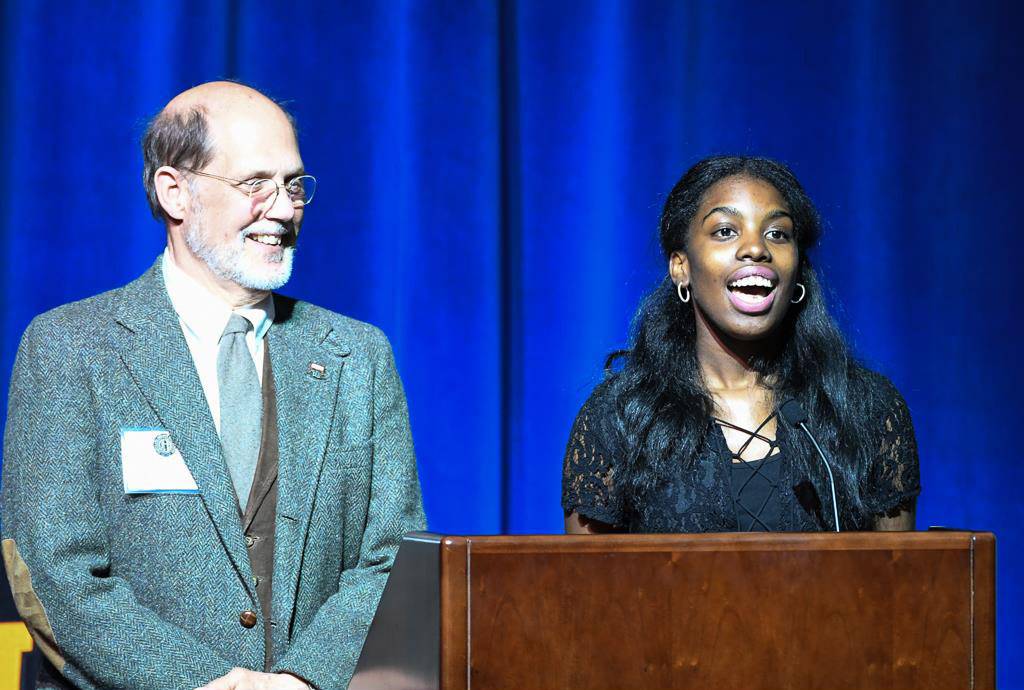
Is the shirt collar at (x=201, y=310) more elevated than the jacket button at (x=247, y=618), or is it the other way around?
the shirt collar at (x=201, y=310)

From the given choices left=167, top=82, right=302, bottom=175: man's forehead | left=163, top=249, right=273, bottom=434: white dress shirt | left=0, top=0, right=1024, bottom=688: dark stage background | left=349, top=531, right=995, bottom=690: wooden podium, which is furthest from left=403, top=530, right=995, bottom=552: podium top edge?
left=0, top=0, right=1024, bottom=688: dark stage background

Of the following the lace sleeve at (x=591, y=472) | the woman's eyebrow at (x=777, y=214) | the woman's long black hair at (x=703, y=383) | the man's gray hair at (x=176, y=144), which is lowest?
the lace sleeve at (x=591, y=472)

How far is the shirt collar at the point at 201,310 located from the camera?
2045mm

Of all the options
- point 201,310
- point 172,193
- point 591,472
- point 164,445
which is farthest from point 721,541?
point 172,193

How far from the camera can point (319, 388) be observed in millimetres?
2045

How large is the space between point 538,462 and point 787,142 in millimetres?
1045

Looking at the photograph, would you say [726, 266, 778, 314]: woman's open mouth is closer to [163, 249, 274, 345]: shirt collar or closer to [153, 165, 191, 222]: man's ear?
[163, 249, 274, 345]: shirt collar

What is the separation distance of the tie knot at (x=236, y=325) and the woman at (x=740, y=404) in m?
0.55

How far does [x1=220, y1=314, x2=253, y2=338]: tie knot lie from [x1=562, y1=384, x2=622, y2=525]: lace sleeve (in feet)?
1.79

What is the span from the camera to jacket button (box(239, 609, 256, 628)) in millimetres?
1876

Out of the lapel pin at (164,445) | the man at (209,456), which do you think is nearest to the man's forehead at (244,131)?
the man at (209,456)

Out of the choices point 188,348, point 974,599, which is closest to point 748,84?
point 188,348

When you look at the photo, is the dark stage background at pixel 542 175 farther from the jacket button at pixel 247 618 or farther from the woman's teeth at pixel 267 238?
the jacket button at pixel 247 618

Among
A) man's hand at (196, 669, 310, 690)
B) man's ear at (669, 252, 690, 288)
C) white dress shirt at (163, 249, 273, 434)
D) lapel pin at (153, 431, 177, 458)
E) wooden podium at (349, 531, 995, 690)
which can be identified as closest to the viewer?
wooden podium at (349, 531, 995, 690)
